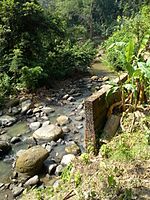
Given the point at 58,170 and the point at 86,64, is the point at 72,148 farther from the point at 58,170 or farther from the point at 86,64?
the point at 86,64

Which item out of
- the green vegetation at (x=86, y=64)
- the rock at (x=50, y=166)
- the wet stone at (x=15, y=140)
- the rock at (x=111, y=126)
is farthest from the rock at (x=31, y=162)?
the rock at (x=111, y=126)

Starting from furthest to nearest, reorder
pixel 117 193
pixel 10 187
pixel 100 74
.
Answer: pixel 100 74, pixel 10 187, pixel 117 193

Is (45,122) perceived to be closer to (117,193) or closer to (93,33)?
(117,193)

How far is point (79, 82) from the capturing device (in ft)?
42.9

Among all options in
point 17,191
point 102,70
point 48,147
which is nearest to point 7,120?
point 48,147

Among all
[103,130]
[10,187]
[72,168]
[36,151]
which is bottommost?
[10,187]

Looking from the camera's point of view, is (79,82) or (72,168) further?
(79,82)

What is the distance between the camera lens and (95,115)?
491 cm

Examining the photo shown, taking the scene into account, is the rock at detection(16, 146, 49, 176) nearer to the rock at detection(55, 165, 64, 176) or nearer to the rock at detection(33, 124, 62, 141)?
the rock at detection(55, 165, 64, 176)

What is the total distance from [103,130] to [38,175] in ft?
5.87

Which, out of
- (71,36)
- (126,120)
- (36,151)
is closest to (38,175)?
(36,151)

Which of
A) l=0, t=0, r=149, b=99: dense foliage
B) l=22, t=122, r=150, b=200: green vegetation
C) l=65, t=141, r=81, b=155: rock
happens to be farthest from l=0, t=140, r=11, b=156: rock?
l=0, t=0, r=149, b=99: dense foliage

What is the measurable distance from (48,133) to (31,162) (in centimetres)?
169

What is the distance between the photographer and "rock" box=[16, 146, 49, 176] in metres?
6.06
